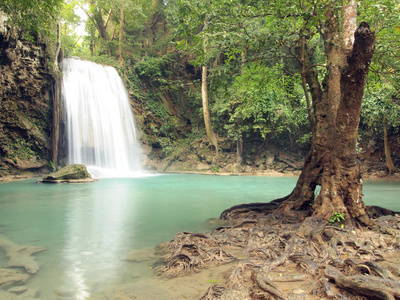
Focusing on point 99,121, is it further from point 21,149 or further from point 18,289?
point 18,289

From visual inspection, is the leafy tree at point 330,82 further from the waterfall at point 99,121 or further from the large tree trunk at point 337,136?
the waterfall at point 99,121

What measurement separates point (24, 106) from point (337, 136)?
62.9ft

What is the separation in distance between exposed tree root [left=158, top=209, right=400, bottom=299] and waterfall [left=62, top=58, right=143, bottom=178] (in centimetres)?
1673

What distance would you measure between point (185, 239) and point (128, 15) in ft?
94.8

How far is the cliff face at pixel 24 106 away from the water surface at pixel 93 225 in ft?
18.5

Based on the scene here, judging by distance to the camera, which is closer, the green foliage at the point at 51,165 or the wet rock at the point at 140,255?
the wet rock at the point at 140,255

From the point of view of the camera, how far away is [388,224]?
16.3 feet

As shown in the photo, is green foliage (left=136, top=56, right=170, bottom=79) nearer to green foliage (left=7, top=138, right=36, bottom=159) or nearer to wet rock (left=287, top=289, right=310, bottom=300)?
green foliage (left=7, top=138, right=36, bottom=159)

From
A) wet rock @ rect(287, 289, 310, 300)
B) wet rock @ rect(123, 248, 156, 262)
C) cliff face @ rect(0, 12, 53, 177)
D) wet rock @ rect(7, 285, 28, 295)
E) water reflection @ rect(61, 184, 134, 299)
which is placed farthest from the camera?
cliff face @ rect(0, 12, 53, 177)

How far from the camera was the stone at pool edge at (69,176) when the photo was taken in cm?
1597

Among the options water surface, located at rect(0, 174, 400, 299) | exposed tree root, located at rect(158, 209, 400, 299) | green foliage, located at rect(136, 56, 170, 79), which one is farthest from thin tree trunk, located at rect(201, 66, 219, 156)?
exposed tree root, located at rect(158, 209, 400, 299)

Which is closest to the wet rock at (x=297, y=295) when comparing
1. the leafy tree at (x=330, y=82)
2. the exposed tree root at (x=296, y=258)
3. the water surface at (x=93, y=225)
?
the exposed tree root at (x=296, y=258)

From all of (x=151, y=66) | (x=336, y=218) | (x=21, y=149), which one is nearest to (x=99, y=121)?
(x=21, y=149)

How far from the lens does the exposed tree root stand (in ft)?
9.20
